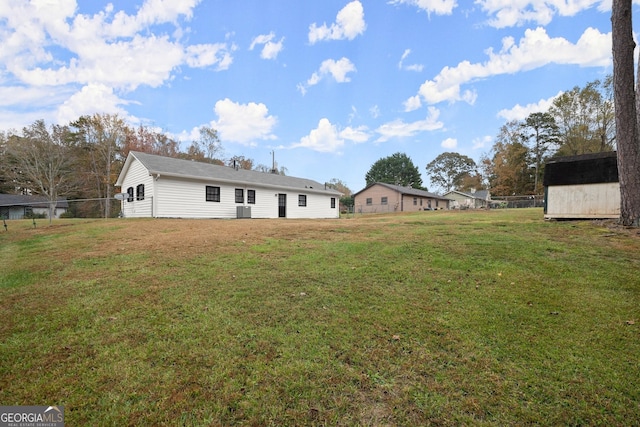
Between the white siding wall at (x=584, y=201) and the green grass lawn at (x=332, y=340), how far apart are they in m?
4.27

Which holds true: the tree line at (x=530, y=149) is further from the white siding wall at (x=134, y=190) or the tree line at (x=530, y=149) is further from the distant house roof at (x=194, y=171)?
the white siding wall at (x=134, y=190)

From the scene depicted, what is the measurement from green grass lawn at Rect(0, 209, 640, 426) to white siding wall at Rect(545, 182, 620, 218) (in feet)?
14.0

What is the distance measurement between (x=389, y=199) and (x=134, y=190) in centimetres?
2652

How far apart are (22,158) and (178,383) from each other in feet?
117

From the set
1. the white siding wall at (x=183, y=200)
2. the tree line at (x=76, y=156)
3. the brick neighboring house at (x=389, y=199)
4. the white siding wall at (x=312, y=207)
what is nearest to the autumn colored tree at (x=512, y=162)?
the brick neighboring house at (x=389, y=199)

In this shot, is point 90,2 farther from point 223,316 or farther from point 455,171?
point 455,171

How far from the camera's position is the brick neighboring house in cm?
3325

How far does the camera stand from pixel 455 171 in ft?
187

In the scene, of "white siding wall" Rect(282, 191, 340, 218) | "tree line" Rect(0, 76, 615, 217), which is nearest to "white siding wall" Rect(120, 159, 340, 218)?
"white siding wall" Rect(282, 191, 340, 218)

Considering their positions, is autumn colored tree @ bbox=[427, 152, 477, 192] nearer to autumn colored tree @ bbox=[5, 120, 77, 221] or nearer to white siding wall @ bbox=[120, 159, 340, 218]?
white siding wall @ bbox=[120, 159, 340, 218]

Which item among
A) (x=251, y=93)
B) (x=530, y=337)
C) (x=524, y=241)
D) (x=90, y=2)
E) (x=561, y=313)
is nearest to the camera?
(x=530, y=337)

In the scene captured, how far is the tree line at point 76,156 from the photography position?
2556 cm

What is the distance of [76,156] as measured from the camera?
27.9 m

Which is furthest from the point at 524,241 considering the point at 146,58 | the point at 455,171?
the point at 455,171
